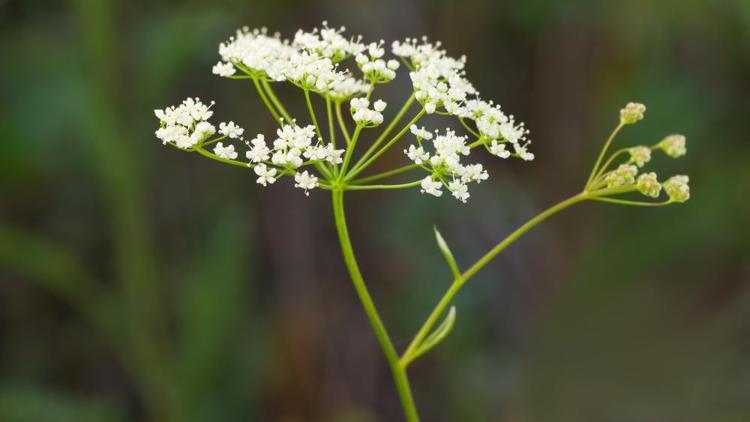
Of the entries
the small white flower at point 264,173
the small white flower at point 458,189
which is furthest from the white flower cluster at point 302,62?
the small white flower at point 458,189

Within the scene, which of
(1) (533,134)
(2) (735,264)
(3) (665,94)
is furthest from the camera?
(1) (533,134)

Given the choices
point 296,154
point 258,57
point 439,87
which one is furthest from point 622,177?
point 258,57

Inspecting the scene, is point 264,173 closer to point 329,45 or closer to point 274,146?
point 274,146

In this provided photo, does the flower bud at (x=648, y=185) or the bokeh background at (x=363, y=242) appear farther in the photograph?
the bokeh background at (x=363, y=242)

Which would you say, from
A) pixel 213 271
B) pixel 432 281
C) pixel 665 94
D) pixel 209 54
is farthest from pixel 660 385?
pixel 209 54

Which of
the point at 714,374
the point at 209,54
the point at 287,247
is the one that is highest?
the point at 209,54

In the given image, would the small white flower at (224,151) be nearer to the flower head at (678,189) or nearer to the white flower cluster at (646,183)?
the white flower cluster at (646,183)

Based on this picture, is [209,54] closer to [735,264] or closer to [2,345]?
[2,345]
